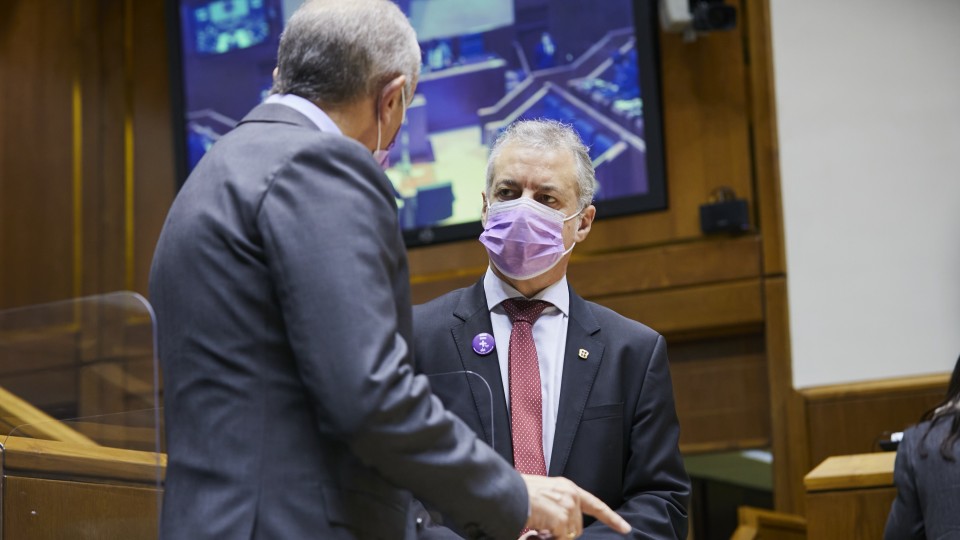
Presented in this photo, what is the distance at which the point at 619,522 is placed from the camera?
1895 mm

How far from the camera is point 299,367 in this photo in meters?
1.52

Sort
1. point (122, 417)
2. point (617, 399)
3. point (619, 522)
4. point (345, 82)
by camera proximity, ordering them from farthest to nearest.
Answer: point (617, 399), point (122, 417), point (619, 522), point (345, 82)

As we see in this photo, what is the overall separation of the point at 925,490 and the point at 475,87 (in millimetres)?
3037

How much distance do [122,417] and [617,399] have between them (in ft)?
3.12

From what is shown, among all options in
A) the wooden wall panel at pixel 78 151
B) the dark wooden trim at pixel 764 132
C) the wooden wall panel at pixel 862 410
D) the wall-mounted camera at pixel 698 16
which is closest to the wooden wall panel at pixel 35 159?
the wooden wall panel at pixel 78 151

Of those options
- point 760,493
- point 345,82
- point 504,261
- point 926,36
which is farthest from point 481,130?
point 345,82

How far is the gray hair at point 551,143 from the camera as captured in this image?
2.73m

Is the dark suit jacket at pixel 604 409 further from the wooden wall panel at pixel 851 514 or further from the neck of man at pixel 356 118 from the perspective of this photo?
the wooden wall panel at pixel 851 514

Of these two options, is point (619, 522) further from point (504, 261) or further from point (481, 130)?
point (481, 130)

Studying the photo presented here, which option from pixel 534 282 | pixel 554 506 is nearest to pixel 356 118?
pixel 554 506

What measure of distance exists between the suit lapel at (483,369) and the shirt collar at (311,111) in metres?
0.70

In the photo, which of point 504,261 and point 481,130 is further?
point 481,130

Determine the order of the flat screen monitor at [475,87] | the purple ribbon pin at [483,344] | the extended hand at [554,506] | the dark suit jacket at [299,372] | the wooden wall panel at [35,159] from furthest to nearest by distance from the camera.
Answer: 1. the wooden wall panel at [35,159]
2. the flat screen monitor at [475,87]
3. the purple ribbon pin at [483,344]
4. the extended hand at [554,506]
5. the dark suit jacket at [299,372]

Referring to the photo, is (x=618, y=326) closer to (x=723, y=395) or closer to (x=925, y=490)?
(x=925, y=490)
